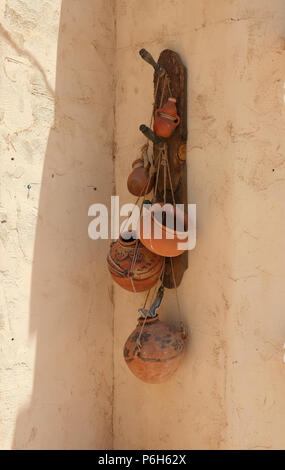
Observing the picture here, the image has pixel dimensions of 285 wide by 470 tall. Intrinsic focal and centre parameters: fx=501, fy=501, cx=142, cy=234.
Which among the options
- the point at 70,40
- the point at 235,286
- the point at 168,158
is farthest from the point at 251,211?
the point at 70,40

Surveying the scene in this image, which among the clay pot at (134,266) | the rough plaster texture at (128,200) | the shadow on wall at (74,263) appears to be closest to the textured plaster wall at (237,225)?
Answer: the rough plaster texture at (128,200)

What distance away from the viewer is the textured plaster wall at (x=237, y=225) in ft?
5.25

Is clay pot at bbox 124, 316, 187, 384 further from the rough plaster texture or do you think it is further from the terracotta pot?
the terracotta pot

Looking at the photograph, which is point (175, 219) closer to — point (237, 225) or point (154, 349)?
point (237, 225)

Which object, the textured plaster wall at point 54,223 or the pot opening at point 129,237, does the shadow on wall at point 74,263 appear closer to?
the textured plaster wall at point 54,223

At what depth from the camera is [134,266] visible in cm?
168

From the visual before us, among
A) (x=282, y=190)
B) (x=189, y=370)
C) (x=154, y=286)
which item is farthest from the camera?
(x=154, y=286)

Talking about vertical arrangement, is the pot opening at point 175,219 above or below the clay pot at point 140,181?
below

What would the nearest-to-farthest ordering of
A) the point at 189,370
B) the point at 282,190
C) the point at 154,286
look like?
1. the point at 282,190
2. the point at 189,370
3. the point at 154,286

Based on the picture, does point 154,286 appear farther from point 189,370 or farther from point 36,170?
point 36,170

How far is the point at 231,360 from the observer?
1.61 meters

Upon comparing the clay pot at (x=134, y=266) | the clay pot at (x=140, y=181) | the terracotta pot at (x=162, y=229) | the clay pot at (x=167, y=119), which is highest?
the clay pot at (x=167, y=119)

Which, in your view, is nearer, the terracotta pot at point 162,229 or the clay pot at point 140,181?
the terracotta pot at point 162,229

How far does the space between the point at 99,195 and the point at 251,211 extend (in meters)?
0.60
